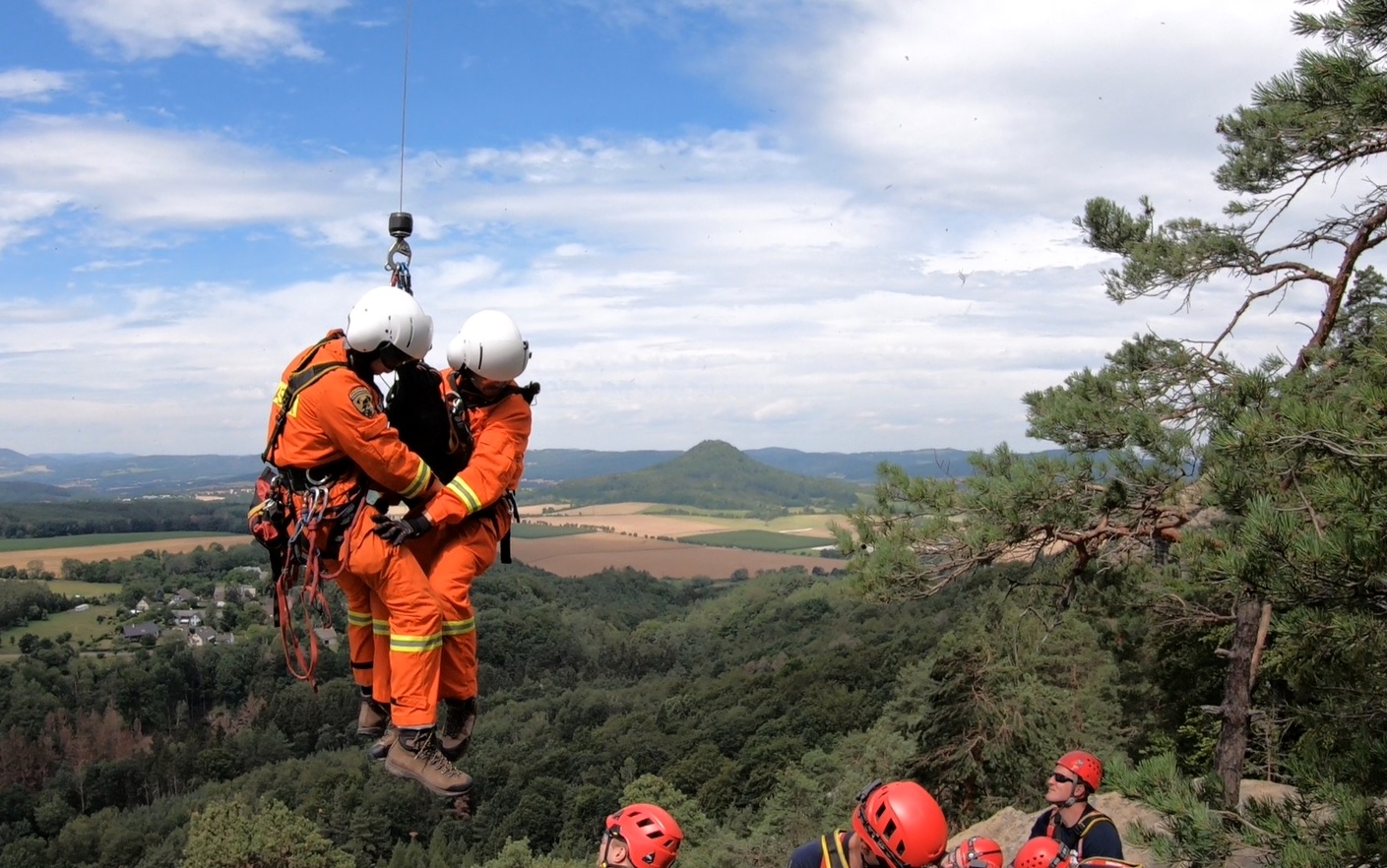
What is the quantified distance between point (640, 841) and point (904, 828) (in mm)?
1154

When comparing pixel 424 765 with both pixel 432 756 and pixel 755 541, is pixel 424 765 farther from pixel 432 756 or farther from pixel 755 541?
pixel 755 541

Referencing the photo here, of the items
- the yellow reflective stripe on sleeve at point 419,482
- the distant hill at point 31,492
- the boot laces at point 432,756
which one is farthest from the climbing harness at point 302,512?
the distant hill at point 31,492

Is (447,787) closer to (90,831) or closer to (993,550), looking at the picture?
(993,550)

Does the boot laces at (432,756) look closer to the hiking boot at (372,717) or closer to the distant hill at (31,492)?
the hiking boot at (372,717)

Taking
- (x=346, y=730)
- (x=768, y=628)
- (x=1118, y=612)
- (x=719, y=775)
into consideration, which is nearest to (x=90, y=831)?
(x=346, y=730)

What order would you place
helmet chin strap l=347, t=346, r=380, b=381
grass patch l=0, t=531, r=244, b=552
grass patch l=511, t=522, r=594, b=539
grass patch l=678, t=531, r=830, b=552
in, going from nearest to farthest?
helmet chin strap l=347, t=346, r=380, b=381 → grass patch l=0, t=531, r=244, b=552 → grass patch l=511, t=522, r=594, b=539 → grass patch l=678, t=531, r=830, b=552

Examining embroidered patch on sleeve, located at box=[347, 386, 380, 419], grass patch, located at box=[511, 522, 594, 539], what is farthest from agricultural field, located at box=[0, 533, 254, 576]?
embroidered patch on sleeve, located at box=[347, 386, 380, 419]

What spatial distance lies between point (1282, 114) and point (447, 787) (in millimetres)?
8906

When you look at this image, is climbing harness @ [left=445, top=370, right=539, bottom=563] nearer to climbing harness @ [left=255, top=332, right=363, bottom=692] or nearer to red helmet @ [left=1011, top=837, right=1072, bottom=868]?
climbing harness @ [left=255, top=332, right=363, bottom=692]

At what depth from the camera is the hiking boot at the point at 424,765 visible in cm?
429

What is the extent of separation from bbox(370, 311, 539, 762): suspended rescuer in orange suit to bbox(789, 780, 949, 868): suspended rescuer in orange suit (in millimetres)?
1698

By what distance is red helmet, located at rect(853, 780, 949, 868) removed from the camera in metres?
3.88

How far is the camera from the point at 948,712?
81.0 ft

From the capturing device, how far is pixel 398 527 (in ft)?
14.0
